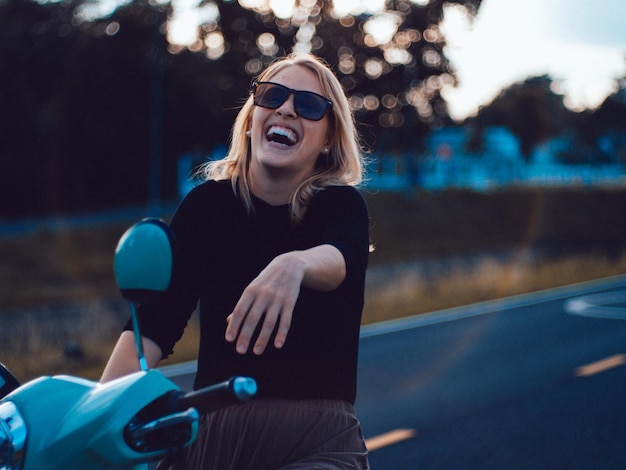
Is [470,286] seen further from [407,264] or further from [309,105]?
[407,264]

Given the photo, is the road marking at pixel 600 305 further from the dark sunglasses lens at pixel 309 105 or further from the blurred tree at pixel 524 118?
the blurred tree at pixel 524 118

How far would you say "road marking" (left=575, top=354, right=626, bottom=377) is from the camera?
30.2 ft

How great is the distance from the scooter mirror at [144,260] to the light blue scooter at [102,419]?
0.01 metres

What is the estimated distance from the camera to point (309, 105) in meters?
2.19

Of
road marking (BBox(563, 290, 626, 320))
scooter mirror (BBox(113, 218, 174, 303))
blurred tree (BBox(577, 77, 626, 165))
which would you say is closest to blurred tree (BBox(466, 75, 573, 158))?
blurred tree (BBox(577, 77, 626, 165))

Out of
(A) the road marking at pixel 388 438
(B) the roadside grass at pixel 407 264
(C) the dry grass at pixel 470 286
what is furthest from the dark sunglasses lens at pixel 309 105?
(C) the dry grass at pixel 470 286

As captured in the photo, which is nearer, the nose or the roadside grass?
the nose

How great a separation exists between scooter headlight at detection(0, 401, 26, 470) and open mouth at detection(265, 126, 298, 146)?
956 millimetres

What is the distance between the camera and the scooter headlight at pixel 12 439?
1472mm

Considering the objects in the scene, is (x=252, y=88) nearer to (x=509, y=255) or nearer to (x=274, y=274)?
(x=274, y=274)

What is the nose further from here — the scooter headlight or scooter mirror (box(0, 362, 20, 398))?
the scooter headlight

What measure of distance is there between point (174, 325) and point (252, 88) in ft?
2.27

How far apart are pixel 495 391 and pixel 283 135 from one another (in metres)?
6.59

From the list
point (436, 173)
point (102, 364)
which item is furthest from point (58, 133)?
point (436, 173)
